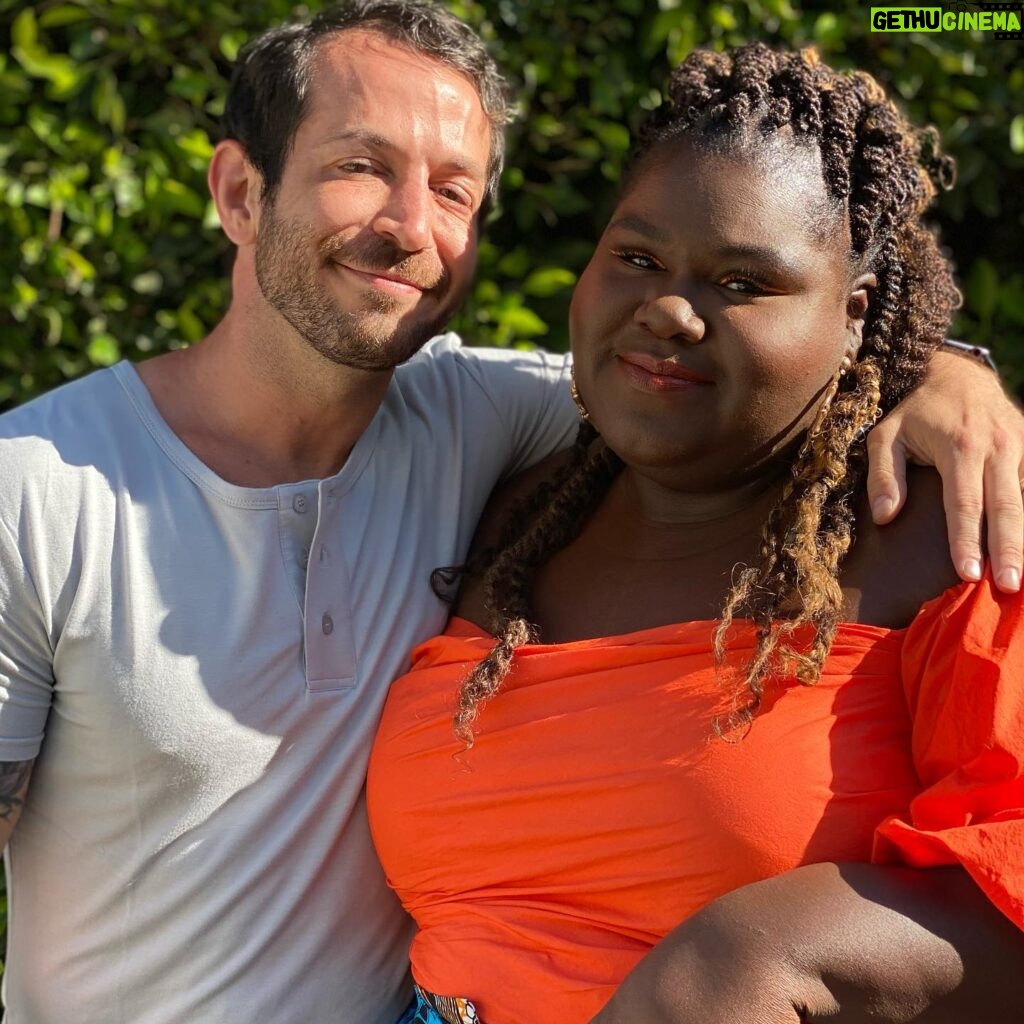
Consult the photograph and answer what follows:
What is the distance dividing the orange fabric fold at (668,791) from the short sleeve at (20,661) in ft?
2.02

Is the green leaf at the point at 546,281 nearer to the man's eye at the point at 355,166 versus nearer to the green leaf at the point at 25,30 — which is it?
the man's eye at the point at 355,166

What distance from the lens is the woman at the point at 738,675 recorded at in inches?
63.4

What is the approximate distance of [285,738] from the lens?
2.11 m

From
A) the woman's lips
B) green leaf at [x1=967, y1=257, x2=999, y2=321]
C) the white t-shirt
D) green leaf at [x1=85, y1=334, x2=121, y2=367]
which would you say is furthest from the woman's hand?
green leaf at [x1=85, y1=334, x2=121, y2=367]

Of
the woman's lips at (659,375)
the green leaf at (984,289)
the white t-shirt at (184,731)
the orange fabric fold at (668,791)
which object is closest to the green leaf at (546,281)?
the green leaf at (984,289)

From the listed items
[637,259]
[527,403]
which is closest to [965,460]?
[637,259]

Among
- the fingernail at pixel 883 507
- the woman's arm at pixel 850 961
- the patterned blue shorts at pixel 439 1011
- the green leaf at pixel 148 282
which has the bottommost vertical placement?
the patterned blue shorts at pixel 439 1011

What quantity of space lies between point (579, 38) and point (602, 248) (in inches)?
51.4

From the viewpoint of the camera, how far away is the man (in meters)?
2.08

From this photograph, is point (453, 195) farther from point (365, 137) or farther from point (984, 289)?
point (984, 289)

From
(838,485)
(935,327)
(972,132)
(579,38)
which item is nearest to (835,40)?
(972,132)

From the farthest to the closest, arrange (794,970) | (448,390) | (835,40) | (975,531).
Result: (835,40) < (448,390) < (975,531) < (794,970)

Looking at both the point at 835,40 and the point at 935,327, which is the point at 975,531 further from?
the point at 835,40

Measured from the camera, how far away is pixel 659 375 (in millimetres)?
1918
